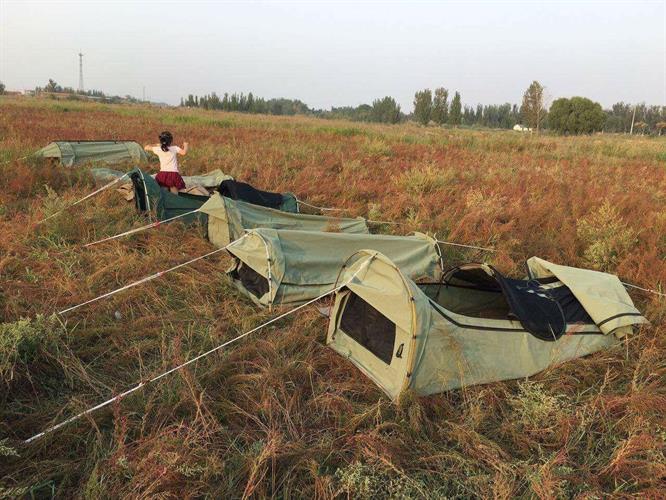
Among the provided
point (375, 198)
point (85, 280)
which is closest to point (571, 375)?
point (85, 280)

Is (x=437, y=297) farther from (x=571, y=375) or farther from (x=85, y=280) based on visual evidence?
(x=85, y=280)

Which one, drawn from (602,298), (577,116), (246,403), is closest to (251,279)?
(246,403)

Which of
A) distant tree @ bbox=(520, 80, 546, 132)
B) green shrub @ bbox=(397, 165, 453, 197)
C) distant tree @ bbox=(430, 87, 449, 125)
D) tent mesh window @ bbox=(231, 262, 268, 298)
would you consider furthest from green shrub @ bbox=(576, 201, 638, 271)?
distant tree @ bbox=(430, 87, 449, 125)

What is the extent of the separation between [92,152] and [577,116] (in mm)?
40519

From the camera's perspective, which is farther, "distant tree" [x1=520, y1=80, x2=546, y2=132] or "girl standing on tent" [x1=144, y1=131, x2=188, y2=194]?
"distant tree" [x1=520, y1=80, x2=546, y2=132]

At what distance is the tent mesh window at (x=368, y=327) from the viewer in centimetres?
289

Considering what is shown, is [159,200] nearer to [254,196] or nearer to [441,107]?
→ [254,196]

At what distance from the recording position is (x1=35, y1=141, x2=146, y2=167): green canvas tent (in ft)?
26.1

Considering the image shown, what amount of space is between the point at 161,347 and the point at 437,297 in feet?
7.51

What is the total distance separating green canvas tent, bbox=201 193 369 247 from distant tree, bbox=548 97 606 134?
39.8 meters

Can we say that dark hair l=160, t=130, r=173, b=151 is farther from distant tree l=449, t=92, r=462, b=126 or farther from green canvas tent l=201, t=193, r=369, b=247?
distant tree l=449, t=92, r=462, b=126

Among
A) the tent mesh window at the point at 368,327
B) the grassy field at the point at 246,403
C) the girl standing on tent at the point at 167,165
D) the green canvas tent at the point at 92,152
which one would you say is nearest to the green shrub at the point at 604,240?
the grassy field at the point at 246,403

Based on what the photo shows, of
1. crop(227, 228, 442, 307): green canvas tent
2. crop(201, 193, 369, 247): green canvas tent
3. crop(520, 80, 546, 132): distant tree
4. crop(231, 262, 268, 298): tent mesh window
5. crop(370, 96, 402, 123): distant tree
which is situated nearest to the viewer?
crop(227, 228, 442, 307): green canvas tent

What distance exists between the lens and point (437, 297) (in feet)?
12.5
